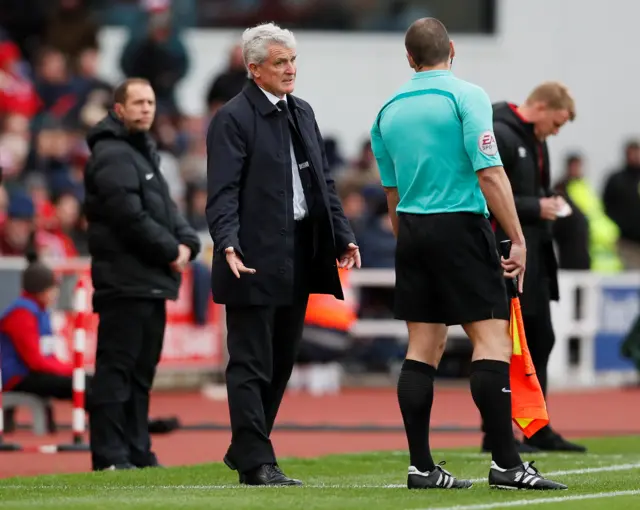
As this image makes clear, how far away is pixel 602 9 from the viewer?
27578 mm

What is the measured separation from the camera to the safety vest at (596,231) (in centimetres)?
2280

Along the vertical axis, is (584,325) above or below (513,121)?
below

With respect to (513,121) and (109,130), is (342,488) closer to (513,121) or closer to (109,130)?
(109,130)

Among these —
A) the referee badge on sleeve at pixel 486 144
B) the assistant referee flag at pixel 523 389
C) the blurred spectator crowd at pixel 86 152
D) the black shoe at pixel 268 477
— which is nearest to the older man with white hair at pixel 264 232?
the black shoe at pixel 268 477

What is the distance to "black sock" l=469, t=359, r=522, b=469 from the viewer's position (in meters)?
8.98

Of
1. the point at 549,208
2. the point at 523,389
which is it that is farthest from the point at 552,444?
the point at 523,389

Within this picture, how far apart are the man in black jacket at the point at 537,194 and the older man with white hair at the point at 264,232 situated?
260 cm

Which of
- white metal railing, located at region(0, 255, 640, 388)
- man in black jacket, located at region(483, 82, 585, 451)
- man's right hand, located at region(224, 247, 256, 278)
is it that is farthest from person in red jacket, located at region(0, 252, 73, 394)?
white metal railing, located at region(0, 255, 640, 388)

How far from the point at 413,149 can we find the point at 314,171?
2.58ft

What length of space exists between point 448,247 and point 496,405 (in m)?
0.78

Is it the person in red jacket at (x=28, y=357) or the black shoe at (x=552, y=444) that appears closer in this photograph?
the black shoe at (x=552, y=444)

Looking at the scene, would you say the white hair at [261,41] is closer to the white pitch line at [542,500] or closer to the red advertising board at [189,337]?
the white pitch line at [542,500]

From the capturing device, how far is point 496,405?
9.05 metres

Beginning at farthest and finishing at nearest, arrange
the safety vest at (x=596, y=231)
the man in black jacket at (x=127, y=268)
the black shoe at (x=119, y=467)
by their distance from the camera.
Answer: the safety vest at (x=596, y=231)
the man in black jacket at (x=127, y=268)
the black shoe at (x=119, y=467)
